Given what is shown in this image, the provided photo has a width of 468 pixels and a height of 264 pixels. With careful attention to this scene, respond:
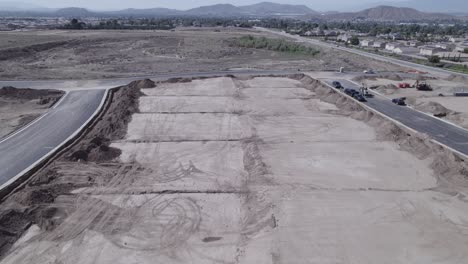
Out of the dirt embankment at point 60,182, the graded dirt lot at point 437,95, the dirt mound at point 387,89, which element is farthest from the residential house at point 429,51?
the dirt embankment at point 60,182

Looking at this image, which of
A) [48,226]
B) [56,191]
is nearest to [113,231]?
[48,226]

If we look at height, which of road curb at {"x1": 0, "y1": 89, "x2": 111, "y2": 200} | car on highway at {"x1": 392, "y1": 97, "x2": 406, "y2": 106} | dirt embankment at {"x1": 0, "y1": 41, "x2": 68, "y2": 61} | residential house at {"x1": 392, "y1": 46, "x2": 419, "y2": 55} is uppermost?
residential house at {"x1": 392, "y1": 46, "x2": 419, "y2": 55}

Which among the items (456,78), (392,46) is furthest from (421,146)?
(392,46)

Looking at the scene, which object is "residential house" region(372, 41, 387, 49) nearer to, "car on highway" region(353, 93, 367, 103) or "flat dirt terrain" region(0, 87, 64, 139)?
"car on highway" region(353, 93, 367, 103)

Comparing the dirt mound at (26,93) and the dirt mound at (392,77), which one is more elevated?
the dirt mound at (392,77)

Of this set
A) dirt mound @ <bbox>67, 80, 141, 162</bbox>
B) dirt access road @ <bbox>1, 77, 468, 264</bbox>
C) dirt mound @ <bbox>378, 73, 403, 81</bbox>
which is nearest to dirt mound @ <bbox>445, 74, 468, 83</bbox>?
dirt mound @ <bbox>378, 73, 403, 81</bbox>

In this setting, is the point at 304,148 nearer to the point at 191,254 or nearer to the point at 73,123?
the point at 191,254

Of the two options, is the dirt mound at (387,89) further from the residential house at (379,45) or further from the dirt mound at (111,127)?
the residential house at (379,45)
